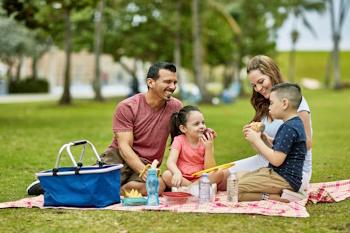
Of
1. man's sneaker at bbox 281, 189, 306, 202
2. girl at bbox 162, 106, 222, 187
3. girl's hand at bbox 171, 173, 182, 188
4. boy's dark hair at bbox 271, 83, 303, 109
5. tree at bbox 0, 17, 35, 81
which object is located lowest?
man's sneaker at bbox 281, 189, 306, 202

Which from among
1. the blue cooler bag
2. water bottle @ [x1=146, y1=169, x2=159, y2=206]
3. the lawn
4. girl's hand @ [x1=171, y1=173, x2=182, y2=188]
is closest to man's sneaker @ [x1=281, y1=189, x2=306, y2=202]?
the lawn

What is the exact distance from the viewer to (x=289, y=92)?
7.30 metres

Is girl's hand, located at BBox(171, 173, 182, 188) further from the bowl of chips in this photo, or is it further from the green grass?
the green grass

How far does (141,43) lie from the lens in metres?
47.9

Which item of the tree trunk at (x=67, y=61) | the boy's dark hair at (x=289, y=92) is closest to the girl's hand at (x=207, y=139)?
the boy's dark hair at (x=289, y=92)

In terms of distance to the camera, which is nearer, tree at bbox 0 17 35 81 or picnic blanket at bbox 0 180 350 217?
picnic blanket at bbox 0 180 350 217

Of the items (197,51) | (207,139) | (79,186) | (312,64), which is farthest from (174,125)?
(312,64)

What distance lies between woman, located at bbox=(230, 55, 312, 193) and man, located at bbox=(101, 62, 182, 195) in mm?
839

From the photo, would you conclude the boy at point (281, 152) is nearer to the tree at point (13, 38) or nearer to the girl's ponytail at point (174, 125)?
the girl's ponytail at point (174, 125)

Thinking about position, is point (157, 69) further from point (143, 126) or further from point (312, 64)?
point (312, 64)

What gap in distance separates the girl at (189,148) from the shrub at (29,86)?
46.2 metres

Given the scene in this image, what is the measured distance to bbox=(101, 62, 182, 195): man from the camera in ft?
26.2

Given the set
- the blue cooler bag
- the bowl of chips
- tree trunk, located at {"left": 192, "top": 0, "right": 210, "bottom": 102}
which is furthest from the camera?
tree trunk, located at {"left": 192, "top": 0, "right": 210, "bottom": 102}

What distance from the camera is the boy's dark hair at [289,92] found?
7.29 meters
